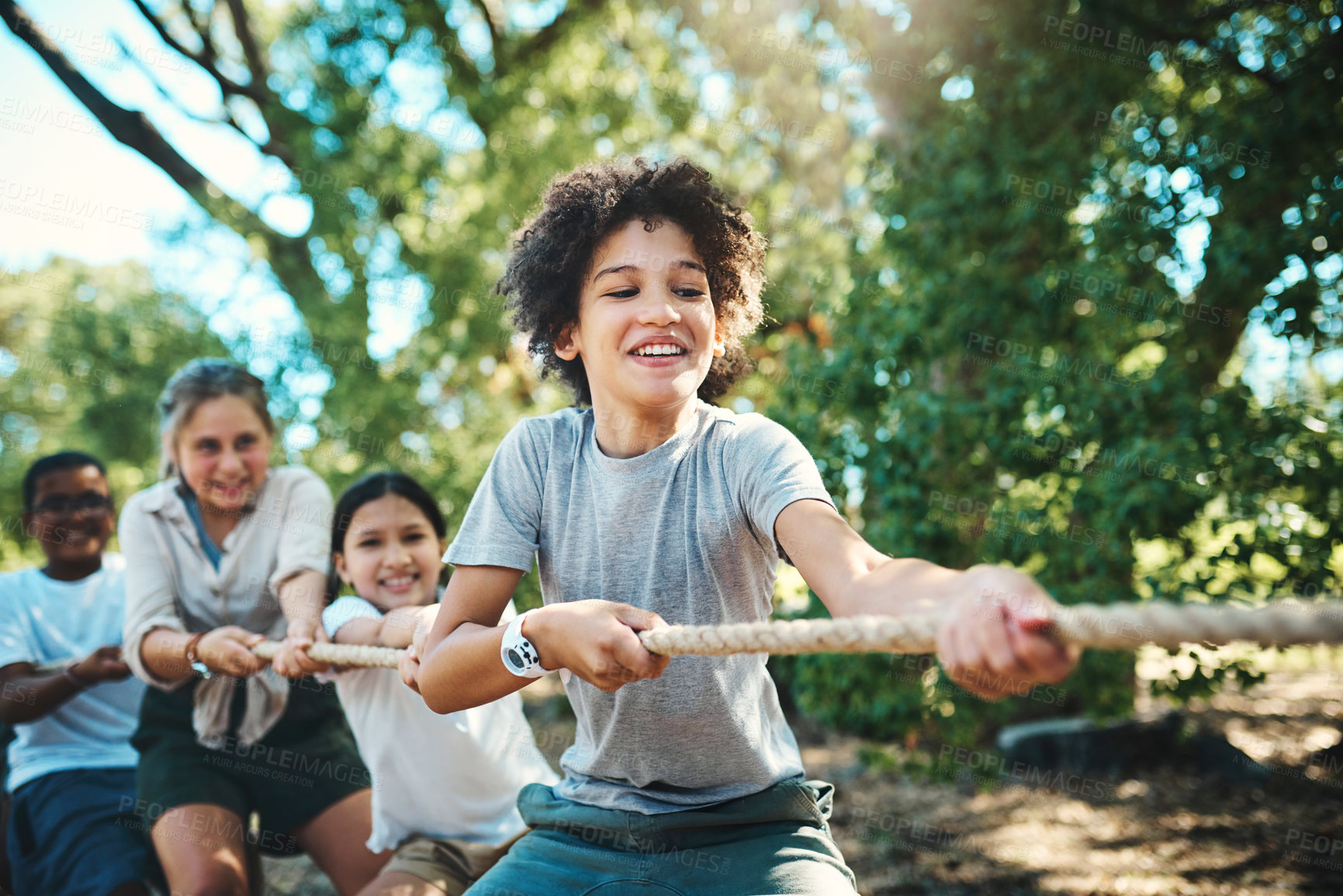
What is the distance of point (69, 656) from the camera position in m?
3.08

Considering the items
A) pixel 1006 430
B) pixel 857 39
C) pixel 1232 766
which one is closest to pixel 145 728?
pixel 1006 430

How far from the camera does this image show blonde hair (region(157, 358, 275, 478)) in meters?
2.66

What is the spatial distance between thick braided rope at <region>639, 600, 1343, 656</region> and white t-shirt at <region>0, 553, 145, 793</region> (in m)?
2.72

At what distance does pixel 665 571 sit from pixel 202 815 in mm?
1637

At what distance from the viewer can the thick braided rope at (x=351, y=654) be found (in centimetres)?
188

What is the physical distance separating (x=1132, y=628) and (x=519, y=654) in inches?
35.3

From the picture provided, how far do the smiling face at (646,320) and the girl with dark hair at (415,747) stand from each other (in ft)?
2.43

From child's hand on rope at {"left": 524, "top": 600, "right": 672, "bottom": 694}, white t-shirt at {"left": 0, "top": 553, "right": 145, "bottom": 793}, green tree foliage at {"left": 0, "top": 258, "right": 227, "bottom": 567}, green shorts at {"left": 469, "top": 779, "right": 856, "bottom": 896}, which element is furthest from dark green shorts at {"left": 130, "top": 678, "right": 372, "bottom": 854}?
green tree foliage at {"left": 0, "top": 258, "right": 227, "bottom": 567}

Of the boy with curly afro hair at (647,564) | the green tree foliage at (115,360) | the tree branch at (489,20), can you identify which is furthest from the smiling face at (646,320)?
the tree branch at (489,20)

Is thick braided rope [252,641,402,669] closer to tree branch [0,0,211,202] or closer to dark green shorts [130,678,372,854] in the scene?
dark green shorts [130,678,372,854]

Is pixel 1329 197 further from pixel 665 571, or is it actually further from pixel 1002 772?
pixel 1002 772

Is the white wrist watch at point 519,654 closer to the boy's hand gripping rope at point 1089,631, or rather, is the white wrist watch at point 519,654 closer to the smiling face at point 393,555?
the boy's hand gripping rope at point 1089,631

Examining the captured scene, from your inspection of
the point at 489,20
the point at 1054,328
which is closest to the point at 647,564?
the point at 1054,328

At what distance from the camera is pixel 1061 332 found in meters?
3.39
